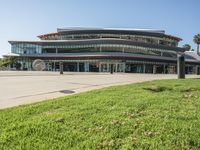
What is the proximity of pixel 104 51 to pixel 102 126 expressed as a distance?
64.2 m

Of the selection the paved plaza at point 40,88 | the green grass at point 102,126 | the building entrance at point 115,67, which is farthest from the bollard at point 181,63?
the building entrance at point 115,67

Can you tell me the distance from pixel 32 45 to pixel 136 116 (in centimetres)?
7231

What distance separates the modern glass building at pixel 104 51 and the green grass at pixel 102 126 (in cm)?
5633

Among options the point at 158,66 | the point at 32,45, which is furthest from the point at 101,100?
the point at 32,45

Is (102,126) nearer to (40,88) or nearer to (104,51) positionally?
(40,88)

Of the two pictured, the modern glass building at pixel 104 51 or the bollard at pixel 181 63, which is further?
the modern glass building at pixel 104 51

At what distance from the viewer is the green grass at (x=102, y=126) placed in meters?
5.29

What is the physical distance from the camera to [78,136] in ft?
18.3

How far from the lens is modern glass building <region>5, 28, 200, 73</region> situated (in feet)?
219

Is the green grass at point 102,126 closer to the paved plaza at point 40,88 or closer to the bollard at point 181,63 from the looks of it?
the paved plaza at point 40,88

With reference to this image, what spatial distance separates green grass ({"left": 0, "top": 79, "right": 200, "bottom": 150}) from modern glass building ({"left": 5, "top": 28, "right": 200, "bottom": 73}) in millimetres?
56329

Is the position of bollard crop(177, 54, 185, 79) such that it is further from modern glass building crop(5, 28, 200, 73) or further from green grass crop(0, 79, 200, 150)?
modern glass building crop(5, 28, 200, 73)

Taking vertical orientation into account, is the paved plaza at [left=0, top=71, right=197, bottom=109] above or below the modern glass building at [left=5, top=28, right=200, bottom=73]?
below

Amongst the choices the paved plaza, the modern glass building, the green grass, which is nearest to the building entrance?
the modern glass building
